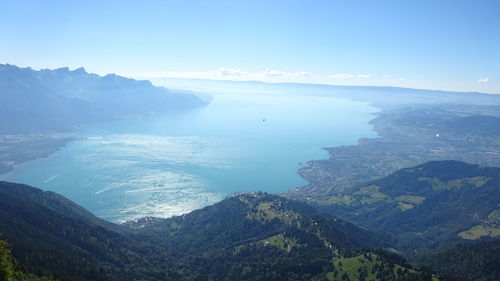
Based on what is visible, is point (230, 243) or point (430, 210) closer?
point (230, 243)

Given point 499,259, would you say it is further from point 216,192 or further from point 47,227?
point 216,192

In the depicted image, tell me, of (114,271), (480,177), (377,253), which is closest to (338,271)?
(377,253)

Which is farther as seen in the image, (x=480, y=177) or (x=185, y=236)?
(x=480, y=177)

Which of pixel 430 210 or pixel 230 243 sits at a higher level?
pixel 230 243

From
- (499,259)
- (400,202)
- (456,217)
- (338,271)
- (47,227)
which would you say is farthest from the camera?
(400,202)

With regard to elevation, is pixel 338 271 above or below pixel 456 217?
above

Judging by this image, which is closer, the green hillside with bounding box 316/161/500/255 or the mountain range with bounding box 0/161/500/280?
the mountain range with bounding box 0/161/500/280

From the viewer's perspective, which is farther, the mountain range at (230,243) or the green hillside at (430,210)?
the green hillside at (430,210)

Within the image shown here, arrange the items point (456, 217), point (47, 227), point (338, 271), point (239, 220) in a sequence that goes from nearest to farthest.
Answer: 1. point (338, 271)
2. point (47, 227)
3. point (239, 220)
4. point (456, 217)

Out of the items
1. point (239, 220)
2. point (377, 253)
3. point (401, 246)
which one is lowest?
point (401, 246)
